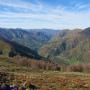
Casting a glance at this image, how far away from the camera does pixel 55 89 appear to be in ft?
142

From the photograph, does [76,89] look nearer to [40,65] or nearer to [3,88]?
[3,88]

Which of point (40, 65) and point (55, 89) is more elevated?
point (40, 65)

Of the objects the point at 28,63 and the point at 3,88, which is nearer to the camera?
the point at 3,88

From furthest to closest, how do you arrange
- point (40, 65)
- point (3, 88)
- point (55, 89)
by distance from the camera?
point (40, 65) → point (55, 89) → point (3, 88)

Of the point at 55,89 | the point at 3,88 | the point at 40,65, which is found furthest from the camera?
the point at 40,65

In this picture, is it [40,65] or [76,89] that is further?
[40,65]

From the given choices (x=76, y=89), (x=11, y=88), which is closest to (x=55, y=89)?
(x=76, y=89)

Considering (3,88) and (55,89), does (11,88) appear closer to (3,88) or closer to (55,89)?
(3,88)

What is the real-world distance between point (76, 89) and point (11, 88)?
38986mm

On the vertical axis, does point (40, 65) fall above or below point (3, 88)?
above

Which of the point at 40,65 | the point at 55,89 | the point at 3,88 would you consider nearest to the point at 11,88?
the point at 3,88

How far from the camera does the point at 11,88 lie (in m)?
6.73

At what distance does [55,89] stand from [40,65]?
136653 mm

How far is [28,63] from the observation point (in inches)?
7121
